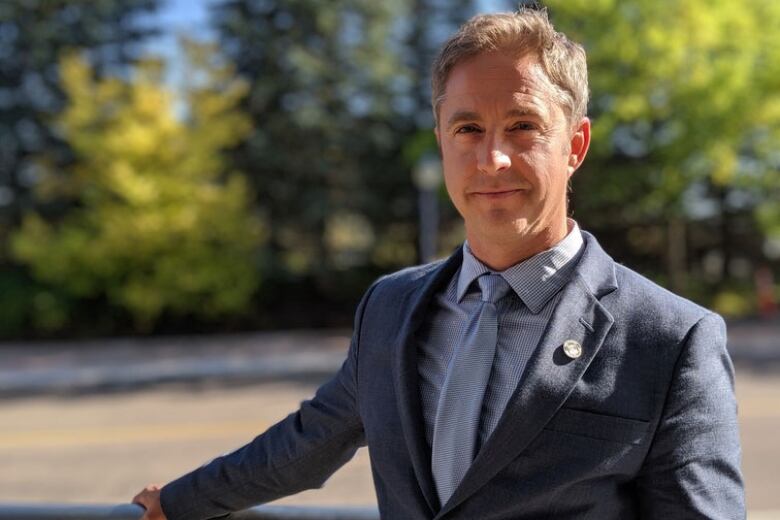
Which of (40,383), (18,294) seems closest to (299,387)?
(40,383)

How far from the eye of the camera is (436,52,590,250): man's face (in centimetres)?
129

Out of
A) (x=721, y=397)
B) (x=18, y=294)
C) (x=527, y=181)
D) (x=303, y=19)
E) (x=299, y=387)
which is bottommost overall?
(x=721, y=397)

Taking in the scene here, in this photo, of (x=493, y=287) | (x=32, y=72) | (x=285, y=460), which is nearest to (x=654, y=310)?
(x=493, y=287)

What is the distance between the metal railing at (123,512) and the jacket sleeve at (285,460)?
1.3 inches

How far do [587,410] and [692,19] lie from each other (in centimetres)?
1484

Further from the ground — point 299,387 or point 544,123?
point 299,387

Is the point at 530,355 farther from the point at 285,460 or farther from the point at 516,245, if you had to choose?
the point at 285,460

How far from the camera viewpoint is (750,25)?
48.8ft

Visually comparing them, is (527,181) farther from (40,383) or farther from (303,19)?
(303,19)

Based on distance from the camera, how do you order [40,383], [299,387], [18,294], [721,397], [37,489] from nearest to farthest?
1. [721,397]
2. [37,489]
3. [299,387]
4. [40,383]
5. [18,294]

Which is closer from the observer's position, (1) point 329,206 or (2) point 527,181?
(2) point 527,181

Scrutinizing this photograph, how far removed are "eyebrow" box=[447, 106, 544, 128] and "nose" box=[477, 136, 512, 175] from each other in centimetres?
4

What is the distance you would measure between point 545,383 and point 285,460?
61cm

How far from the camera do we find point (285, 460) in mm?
1609
